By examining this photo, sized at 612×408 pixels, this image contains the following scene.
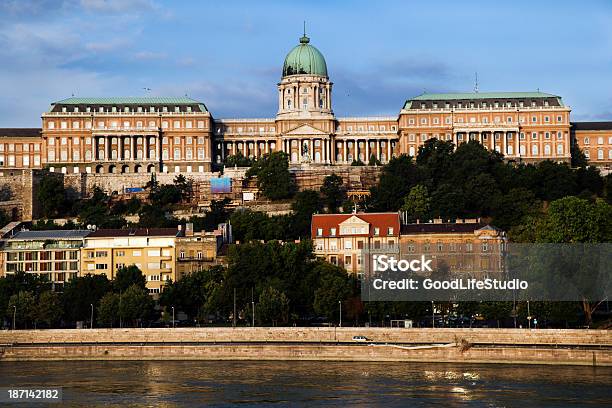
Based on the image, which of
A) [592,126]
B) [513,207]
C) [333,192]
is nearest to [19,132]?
[333,192]

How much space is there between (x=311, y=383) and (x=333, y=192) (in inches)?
2411

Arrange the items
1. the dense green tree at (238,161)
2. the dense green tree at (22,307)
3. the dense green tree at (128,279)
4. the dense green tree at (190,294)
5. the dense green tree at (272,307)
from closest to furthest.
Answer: the dense green tree at (272,307) < the dense green tree at (22,307) < the dense green tree at (190,294) < the dense green tree at (128,279) < the dense green tree at (238,161)

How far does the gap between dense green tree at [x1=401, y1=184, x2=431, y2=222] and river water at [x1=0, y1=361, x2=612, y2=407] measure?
40116 millimetres

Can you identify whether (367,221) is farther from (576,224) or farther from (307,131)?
(307,131)

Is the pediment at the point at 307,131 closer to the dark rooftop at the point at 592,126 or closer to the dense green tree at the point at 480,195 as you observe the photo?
the dark rooftop at the point at 592,126

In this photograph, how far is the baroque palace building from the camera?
504ft

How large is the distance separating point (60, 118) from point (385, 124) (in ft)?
133

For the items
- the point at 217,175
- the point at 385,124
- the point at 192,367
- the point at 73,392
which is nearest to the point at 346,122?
the point at 385,124

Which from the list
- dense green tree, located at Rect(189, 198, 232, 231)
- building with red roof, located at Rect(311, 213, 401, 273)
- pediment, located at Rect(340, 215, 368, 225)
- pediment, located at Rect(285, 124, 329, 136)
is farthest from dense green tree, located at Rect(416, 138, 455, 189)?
pediment, located at Rect(340, 215, 368, 225)

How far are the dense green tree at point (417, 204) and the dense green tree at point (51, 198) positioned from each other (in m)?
37.3

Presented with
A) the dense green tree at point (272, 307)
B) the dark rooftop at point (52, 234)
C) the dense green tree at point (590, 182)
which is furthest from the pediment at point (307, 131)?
the dense green tree at point (272, 307)

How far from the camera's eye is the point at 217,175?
141 metres

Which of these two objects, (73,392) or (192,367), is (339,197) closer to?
(192,367)

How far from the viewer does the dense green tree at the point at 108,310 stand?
88188mm
